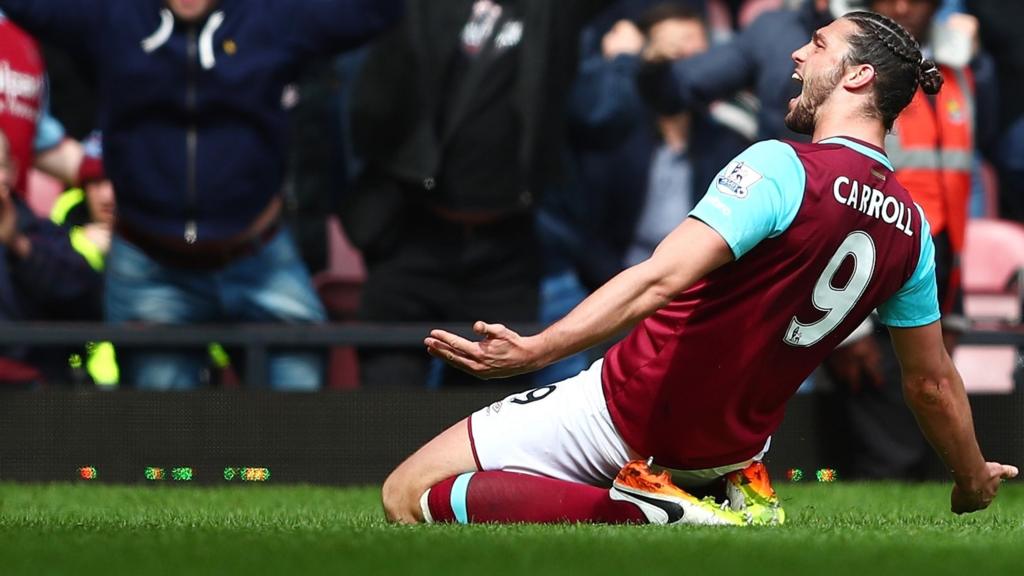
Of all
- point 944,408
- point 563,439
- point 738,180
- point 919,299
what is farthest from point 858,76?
point 563,439

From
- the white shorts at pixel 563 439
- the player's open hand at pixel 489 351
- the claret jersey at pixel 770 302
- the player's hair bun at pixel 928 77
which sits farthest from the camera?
the white shorts at pixel 563 439

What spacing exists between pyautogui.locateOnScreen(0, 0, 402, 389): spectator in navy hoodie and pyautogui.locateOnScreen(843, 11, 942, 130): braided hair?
11.3ft

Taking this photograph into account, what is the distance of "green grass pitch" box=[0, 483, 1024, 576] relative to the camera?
411 centimetres

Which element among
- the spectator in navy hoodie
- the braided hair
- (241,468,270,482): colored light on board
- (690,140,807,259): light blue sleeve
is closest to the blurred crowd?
the spectator in navy hoodie

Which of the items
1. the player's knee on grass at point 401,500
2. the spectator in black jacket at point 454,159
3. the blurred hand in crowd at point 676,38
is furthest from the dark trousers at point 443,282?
the player's knee on grass at point 401,500

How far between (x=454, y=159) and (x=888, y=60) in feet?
11.7

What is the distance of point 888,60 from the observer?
509 cm

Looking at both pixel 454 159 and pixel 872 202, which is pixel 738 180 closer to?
pixel 872 202

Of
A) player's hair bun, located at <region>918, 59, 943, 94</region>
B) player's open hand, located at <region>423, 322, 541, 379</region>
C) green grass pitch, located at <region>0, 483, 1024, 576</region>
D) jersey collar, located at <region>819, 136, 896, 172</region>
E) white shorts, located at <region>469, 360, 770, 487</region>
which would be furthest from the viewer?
white shorts, located at <region>469, 360, 770, 487</region>

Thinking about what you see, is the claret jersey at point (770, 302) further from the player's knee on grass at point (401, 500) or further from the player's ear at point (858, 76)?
the player's knee on grass at point (401, 500)

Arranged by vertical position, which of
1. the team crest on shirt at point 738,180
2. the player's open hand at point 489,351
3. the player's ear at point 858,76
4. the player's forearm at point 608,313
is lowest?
the player's open hand at point 489,351

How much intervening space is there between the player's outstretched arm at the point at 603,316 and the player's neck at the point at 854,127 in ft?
1.90

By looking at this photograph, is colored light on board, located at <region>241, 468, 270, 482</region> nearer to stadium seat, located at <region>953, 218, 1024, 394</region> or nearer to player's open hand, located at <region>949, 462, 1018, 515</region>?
player's open hand, located at <region>949, 462, 1018, 515</region>

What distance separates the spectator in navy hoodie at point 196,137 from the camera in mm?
8148
